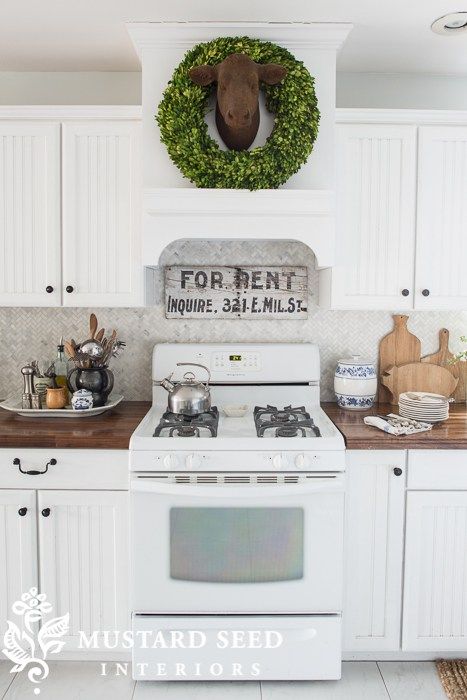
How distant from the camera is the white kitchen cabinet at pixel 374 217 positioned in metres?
2.60

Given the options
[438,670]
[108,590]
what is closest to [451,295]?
[438,670]

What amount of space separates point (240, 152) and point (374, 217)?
657mm

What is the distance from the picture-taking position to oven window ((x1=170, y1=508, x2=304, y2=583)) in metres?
2.21

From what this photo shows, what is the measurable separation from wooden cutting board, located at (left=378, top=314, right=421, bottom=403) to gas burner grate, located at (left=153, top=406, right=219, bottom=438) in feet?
2.96

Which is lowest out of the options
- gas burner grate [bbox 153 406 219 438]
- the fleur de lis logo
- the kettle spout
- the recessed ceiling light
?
the fleur de lis logo

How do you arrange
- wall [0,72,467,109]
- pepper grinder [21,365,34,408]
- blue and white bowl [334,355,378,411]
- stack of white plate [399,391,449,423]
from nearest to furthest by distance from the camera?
1. stack of white plate [399,391,449,423]
2. pepper grinder [21,365,34,408]
3. blue and white bowl [334,355,378,411]
4. wall [0,72,467,109]

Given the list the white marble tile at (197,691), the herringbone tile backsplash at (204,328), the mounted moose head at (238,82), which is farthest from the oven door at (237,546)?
the mounted moose head at (238,82)

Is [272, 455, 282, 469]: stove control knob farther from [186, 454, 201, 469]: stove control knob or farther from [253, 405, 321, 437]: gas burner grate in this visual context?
[186, 454, 201, 469]: stove control knob

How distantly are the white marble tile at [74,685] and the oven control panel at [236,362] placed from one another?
128 centimetres

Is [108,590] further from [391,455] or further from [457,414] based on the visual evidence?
[457,414]

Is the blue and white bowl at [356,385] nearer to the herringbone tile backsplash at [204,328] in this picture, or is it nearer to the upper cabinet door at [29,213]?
the herringbone tile backsplash at [204,328]

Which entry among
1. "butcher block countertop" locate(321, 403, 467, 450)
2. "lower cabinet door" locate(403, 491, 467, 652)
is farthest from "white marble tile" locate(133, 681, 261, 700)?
"butcher block countertop" locate(321, 403, 467, 450)

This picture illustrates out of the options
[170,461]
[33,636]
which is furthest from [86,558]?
[170,461]

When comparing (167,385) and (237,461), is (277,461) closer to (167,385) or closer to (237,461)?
(237,461)
